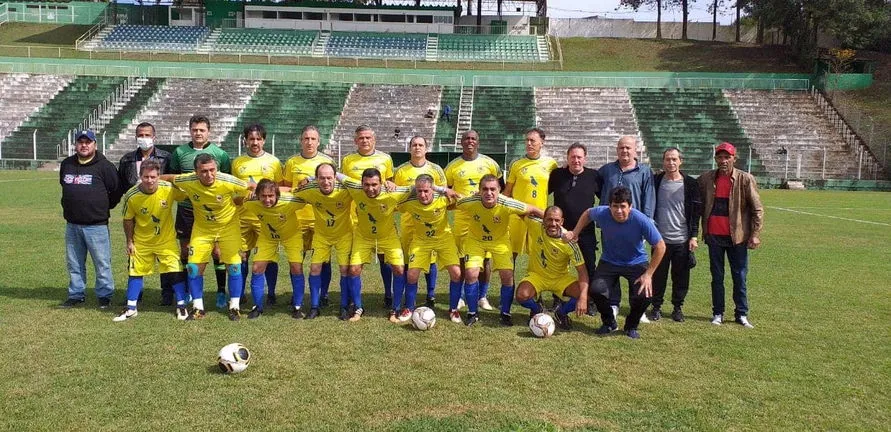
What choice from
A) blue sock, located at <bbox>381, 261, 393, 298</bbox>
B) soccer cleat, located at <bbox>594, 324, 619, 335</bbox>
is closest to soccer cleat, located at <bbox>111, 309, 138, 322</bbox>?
blue sock, located at <bbox>381, 261, 393, 298</bbox>

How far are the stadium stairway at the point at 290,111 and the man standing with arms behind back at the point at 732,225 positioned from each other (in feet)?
84.4

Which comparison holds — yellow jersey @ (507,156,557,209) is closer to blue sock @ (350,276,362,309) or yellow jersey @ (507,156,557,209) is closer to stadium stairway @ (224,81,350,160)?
blue sock @ (350,276,362,309)

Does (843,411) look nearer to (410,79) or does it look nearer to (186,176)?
(186,176)

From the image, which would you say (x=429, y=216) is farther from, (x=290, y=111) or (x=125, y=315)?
(x=290, y=111)

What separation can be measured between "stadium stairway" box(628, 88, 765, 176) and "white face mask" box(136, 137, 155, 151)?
25436 mm

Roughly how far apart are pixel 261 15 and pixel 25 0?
21303mm

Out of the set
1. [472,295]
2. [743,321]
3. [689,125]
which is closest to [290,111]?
[689,125]

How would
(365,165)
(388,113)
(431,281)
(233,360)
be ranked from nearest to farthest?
(233,360), (365,165), (431,281), (388,113)

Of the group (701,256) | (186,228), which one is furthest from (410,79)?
(186,228)

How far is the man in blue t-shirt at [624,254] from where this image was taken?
646 cm

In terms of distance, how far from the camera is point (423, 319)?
673 centimetres

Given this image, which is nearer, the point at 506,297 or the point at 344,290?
the point at 506,297

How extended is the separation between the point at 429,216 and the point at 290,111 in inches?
1141

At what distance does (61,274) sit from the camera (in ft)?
29.8
